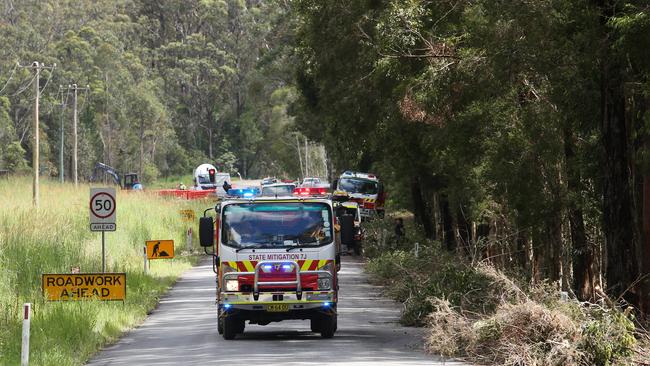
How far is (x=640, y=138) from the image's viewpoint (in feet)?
73.8

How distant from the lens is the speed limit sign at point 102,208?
28.0 m

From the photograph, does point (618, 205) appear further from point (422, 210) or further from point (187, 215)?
point (187, 215)

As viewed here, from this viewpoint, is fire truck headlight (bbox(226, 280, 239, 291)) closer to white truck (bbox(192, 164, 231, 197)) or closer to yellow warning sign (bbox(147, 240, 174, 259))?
yellow warning sign (bbox(147, 240, 174, 259))

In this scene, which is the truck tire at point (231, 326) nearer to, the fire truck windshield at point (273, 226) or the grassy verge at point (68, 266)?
the fire truck windshield at point (273, 226)

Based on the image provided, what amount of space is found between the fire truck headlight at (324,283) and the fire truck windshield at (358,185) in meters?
38.1

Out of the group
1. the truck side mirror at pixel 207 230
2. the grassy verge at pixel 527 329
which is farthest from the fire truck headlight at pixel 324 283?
the grassy verge at pixel 527 329

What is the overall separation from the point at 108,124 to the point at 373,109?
80061mm

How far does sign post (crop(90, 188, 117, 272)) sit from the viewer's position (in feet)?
91.9

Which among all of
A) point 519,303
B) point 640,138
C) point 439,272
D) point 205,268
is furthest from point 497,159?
point 205,268

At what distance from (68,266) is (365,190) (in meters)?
29.8

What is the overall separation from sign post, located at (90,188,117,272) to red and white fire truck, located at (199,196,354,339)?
773cm

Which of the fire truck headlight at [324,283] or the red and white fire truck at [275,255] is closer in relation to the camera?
the red and white fire truck at [275,255]

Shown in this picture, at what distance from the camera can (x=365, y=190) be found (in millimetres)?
59250

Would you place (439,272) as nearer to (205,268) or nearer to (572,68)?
(572,68)
